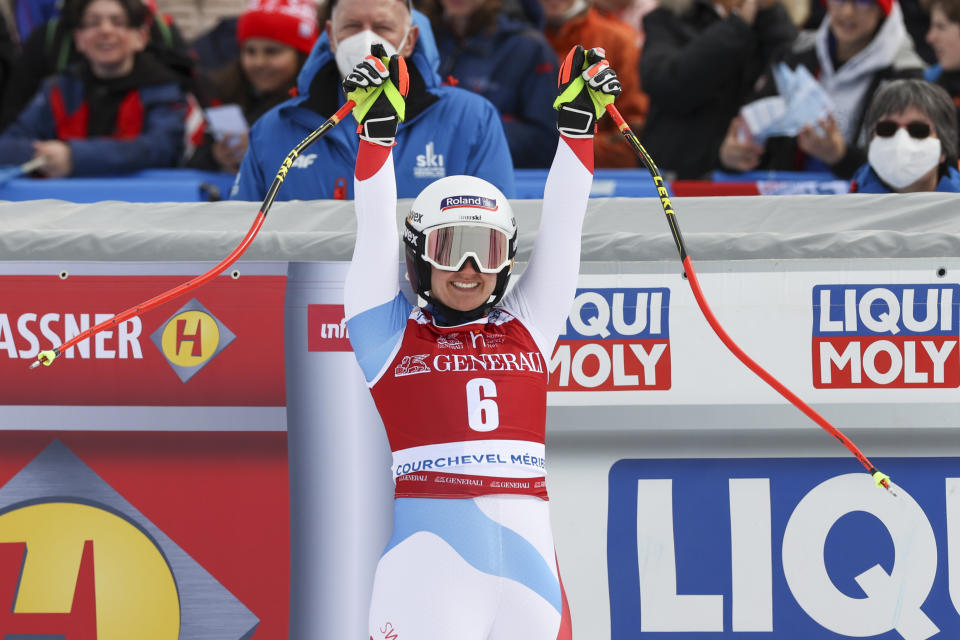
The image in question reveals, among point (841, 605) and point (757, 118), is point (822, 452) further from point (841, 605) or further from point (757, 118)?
point (757, 118)

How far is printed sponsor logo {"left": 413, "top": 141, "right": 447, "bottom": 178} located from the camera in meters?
4.23

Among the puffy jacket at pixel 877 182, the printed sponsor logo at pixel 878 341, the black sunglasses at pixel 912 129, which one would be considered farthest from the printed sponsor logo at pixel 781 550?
the black sunglasses at pixel 912 129

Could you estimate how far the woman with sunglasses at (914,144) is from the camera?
435 centimetres

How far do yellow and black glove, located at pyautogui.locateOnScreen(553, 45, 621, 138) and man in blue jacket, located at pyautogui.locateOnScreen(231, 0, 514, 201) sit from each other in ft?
2.77

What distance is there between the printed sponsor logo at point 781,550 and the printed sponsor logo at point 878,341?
0.73 ft

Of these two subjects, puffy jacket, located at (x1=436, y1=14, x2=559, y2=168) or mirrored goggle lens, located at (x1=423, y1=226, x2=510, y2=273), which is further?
puffy jacket, located at (x1=436, y1=14, x2=559, y2=168)

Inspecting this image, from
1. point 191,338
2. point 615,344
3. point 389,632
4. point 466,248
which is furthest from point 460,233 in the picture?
point 389,632

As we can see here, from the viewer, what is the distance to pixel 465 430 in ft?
10.3

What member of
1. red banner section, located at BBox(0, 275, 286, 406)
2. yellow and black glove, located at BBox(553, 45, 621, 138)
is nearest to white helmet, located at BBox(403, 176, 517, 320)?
yellow and black glove, located at BBox(553, 45, 621, 138)

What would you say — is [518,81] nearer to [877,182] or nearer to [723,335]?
[877,182]

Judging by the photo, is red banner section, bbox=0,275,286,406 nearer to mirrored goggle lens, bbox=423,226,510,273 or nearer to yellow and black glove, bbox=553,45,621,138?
mirrored goggle lens, bbox=423,226,510,273

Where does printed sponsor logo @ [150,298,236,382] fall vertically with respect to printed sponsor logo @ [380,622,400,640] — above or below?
above

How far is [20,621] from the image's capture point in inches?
139

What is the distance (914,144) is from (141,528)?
274 centimetres
